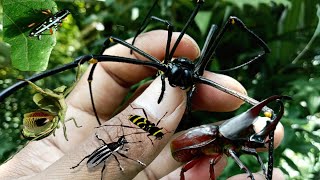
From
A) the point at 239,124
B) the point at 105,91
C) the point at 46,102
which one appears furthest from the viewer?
the point at 105,91

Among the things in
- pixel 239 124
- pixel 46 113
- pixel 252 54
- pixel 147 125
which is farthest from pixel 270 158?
pixel 252 54

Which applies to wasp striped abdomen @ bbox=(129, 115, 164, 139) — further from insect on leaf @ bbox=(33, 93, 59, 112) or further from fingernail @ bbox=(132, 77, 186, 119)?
insect on leaf @ bbox=(33, 93, 59, 112)

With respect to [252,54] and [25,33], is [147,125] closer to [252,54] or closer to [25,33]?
[25,33]

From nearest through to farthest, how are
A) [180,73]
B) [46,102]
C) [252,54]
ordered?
[46,102] → [180,73] → [252,54]

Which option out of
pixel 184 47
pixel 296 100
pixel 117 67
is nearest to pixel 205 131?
pixel 184 47

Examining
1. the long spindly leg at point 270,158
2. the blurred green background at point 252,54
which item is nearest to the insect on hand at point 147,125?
the long spindly leg at point 270,158

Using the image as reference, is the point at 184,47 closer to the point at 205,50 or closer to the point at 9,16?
the point at 205,50
